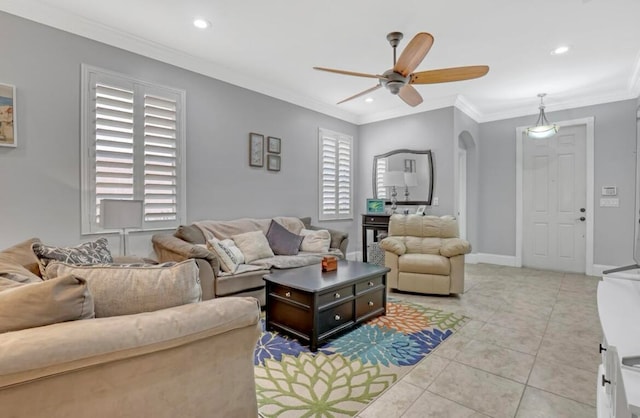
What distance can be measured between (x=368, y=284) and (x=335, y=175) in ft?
10.1

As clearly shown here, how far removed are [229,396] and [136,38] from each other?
3.57m

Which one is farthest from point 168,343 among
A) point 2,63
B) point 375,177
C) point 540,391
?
point 375,177

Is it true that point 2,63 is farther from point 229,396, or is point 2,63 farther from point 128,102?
point 229,396

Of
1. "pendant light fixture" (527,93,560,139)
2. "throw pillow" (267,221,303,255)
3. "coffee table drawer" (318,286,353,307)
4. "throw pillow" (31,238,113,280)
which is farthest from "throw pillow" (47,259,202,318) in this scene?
"pendant light fixture" (527,93,560,139)

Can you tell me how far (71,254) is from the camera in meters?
2.05

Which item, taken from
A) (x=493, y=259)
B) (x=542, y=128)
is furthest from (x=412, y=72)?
(x=493, y=259)

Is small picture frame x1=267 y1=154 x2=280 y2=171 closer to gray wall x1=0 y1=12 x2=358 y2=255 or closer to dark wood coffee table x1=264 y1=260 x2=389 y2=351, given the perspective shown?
gray wall x1=0 y1=12 x2=358 y2=255

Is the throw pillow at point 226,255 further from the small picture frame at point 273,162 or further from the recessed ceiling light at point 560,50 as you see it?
the recessed ceiling light at point 560,50

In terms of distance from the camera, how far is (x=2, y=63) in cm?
264

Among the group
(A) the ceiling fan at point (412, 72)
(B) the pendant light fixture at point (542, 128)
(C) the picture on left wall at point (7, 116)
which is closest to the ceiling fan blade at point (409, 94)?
(A) the ceiling fan at point (412, 72)

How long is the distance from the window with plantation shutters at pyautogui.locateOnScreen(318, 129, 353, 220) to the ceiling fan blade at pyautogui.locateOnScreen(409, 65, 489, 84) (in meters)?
2.66

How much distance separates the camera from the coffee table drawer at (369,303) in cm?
296

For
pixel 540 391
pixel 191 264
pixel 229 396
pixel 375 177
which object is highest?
pixel 375 177

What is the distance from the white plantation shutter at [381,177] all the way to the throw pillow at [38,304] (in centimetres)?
523
